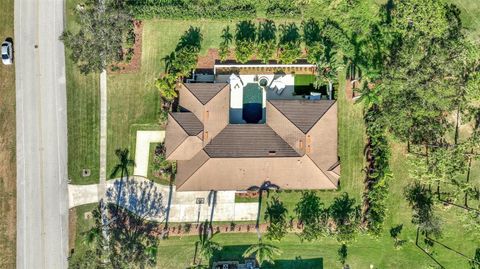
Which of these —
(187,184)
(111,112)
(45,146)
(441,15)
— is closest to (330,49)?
(441,15)

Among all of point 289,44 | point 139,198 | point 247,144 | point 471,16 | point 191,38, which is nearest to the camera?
point 247,144

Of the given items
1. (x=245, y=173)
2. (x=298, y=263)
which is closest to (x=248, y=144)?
(x=245, y=173)

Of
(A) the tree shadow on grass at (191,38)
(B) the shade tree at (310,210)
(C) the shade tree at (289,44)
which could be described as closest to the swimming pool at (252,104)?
(C) the shade tree at (289,44)

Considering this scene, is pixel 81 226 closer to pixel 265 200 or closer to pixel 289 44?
pixel 265 200

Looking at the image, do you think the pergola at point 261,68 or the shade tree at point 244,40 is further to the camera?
the pergola at point 261,68

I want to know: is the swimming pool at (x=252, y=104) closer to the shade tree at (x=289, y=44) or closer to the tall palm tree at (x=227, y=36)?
the shade tree at (x=289, y=44)

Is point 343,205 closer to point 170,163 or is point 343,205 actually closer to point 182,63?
point 170,163

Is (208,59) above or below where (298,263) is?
above
